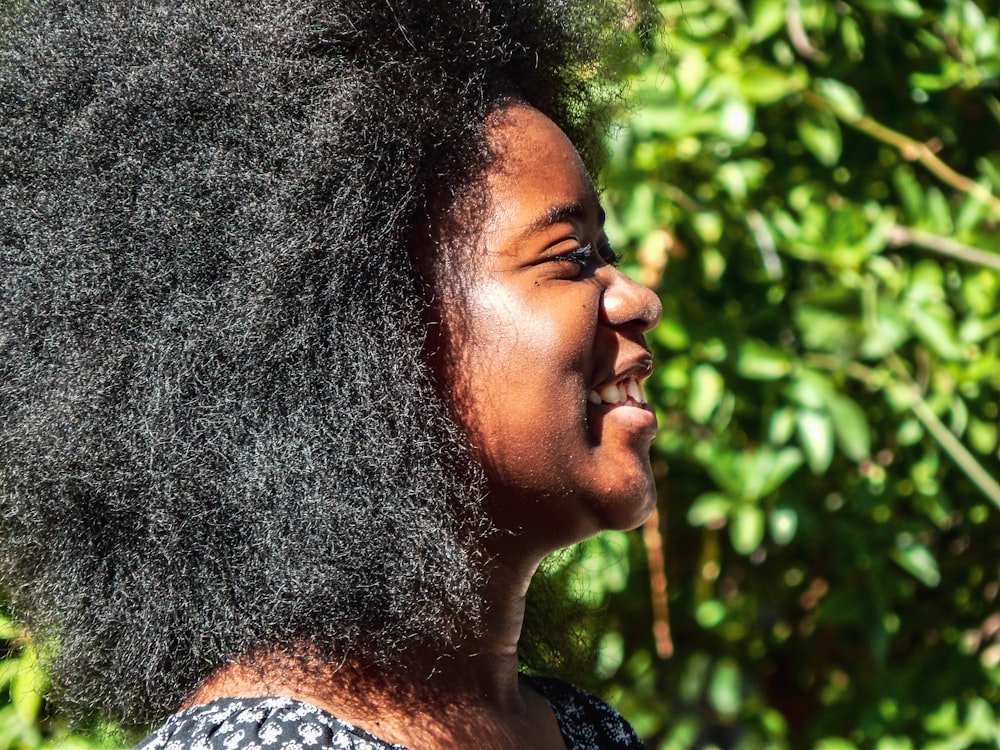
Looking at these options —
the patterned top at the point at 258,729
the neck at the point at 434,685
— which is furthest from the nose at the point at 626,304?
the patterned top at the point at 258,729

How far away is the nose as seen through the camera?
56.6 inches

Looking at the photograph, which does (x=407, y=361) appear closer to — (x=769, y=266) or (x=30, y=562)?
(x=30, y=562)

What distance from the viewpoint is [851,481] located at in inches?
109

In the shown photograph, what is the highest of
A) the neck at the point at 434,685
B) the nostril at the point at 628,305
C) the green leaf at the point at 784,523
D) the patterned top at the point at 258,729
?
the nostril at the point at 628,305

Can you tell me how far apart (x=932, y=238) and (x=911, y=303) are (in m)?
0.17

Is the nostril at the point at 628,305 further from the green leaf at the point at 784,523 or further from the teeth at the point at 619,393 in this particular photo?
the green leaf at the point at 784,523

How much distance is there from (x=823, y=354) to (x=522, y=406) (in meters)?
1.42

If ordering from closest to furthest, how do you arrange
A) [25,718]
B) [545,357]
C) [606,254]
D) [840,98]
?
[545,357] → [606,254] → [25,718] → [840,98]

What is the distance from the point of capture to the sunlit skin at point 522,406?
134cm

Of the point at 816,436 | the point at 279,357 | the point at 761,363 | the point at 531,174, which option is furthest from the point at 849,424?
the point at 279,357

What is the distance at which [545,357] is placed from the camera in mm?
1340

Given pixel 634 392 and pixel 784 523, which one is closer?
pixel 634 392

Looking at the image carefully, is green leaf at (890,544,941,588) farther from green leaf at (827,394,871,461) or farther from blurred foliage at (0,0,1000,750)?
green leaf at (827,394,871,461)

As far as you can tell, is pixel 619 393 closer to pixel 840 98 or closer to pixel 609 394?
pixel 609 394
